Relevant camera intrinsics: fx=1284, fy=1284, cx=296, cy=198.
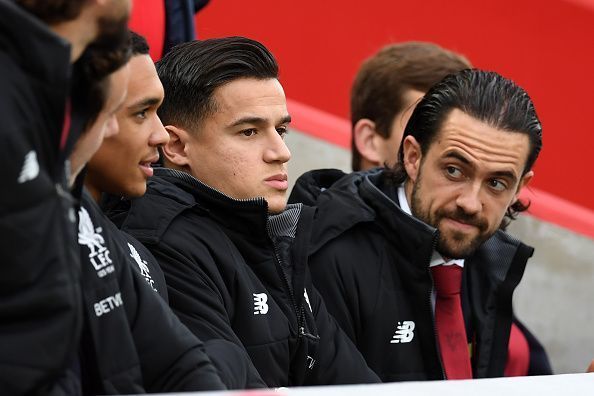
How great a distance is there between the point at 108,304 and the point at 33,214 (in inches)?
16.2

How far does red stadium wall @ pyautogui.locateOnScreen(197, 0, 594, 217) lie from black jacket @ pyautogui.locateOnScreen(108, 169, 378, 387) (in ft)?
6.50

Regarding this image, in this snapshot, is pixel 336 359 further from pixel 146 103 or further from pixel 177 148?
pixel 146 103

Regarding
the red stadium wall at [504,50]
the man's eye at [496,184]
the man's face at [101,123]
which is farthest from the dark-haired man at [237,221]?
the red stadium wall at [504,50]

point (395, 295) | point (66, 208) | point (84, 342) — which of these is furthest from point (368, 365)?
point (66, 208)

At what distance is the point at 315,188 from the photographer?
345cm

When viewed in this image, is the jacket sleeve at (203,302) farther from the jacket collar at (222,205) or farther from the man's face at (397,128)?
the man's face at (397,128)

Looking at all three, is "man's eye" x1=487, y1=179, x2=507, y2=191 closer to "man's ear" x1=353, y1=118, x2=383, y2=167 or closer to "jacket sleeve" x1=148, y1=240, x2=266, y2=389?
"man's ear" x1=353, y1=118, x2=383, y2=167

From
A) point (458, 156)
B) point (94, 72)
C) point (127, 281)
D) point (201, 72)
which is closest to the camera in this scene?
point (94, 72)

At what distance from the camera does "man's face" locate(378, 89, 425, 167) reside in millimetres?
3881

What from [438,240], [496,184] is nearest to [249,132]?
[438,240]

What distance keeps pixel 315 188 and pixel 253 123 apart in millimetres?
625

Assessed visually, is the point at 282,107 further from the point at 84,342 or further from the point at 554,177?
the point at 554,177

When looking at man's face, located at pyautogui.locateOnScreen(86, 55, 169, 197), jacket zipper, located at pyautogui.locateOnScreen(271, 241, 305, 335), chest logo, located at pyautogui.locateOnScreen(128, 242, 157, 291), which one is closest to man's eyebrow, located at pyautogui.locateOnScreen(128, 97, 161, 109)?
man's face, located at pyautogui.locateOnScreen(86, 55, 169, 197)

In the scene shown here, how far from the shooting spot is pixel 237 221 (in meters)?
2.75
